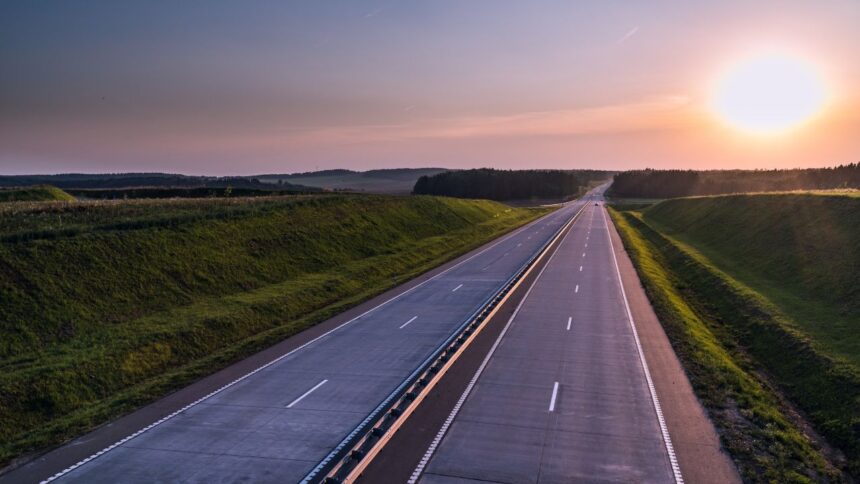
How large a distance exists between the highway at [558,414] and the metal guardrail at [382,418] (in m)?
1.26

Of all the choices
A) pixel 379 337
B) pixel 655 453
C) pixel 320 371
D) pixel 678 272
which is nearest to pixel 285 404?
pixel 320 371

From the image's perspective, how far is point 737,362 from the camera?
62.6 ft

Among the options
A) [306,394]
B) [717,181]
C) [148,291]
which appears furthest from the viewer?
[717,181]

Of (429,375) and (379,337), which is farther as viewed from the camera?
(379,337)

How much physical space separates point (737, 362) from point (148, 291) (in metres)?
25.2

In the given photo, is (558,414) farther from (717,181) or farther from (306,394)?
(717,181)

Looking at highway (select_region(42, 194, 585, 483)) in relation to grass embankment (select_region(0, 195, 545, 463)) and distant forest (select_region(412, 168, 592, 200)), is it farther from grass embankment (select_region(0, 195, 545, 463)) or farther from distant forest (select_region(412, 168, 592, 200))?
distant forest (select_region(412, 168, 592, 200))

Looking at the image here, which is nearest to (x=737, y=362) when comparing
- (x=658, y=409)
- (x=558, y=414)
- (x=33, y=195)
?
(x=658, y=409)

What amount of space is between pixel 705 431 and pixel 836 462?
8.78 feet

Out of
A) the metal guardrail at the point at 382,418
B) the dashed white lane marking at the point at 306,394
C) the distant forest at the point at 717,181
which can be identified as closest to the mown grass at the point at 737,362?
the metal guardrail at the point at 382,418

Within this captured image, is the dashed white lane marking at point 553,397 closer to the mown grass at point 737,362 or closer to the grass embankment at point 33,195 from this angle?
the mown grass at point 737,362

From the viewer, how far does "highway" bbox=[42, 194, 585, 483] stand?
11.7 metres

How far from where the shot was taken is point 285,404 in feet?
49.1

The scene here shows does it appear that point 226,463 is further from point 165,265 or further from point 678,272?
point 678,272
